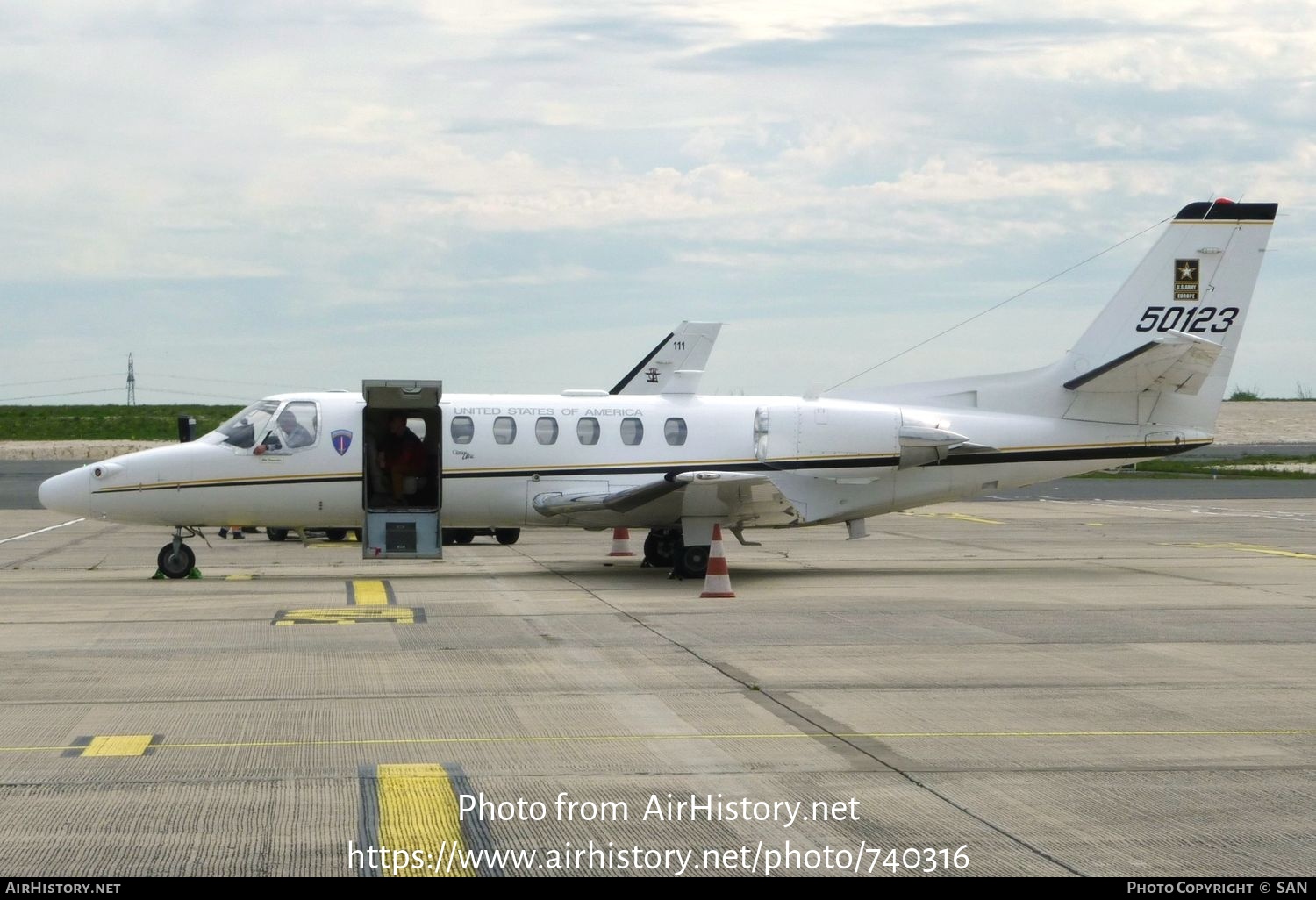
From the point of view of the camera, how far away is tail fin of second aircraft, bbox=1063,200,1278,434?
20922 mm

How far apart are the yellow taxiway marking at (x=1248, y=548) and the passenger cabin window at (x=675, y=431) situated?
10.2 m

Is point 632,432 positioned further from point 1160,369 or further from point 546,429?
point 1160,369

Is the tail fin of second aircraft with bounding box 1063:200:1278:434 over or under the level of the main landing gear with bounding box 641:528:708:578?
over

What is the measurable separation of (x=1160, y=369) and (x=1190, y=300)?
4.70 feet

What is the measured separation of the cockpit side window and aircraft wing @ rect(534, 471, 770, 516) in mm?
3246

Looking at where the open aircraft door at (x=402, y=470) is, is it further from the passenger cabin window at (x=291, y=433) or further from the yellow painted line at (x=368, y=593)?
the passenger cabin window at (x=291, y=433)

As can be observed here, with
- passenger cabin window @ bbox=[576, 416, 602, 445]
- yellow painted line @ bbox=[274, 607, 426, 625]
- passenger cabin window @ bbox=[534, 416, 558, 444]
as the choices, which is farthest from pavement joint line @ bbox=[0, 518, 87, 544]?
yellow painted line @ bbox=[274, 607, 426, 625]

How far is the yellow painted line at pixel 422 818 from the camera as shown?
6.43 m

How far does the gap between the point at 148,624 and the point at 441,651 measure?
3641 mm

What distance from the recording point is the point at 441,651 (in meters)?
13.0

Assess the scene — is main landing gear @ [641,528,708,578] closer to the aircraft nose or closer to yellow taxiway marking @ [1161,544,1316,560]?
the aircraft nose

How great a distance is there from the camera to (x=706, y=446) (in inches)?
809

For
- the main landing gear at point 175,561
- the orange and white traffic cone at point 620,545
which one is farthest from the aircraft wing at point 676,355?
the main landing gear at point 175,561
